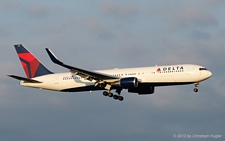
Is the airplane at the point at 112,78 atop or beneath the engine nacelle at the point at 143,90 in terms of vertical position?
atop

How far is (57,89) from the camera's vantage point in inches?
3142

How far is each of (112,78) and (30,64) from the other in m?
13.8

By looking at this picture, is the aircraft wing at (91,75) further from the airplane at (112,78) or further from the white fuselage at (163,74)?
the white fuselage at (163,74)

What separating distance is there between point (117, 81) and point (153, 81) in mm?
4626

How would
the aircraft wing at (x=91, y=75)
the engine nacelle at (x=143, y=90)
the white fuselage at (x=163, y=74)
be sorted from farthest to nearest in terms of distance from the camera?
the engine nacelle at (x=143, y=90) → the aircraft wing at (x=91, y=75) → the white fuselage at (x=163, y=74)

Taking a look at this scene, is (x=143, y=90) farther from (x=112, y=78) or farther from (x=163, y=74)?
(x=163, y=74)

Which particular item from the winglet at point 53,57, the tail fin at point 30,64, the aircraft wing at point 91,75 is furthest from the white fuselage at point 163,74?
the winglet at point 53,57

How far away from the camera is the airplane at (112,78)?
73250mm

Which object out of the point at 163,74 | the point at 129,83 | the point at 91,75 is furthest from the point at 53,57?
the point at 163,74

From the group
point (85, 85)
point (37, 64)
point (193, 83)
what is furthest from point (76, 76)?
point (193, 83)

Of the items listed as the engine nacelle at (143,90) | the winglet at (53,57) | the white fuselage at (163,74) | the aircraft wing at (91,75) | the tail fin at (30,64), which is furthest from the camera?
the tail fin at (30,64)

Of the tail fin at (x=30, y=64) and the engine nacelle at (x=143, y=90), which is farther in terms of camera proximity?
the tail fin at (x=30, y=64)

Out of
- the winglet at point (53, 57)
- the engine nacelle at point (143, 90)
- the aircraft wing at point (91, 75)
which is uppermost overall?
the winglet at point (53, 57)

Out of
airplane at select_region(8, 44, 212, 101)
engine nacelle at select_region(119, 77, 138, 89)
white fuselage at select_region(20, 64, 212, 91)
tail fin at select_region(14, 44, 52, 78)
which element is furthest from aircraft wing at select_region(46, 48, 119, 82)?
tail fin at select_region(14, 44, 52, 78)
